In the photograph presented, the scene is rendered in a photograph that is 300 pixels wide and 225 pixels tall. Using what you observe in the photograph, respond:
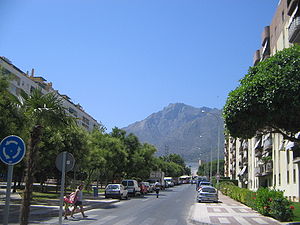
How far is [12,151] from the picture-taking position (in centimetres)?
797

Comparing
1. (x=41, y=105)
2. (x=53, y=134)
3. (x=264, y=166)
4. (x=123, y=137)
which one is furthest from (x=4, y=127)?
(x=123, y=137)

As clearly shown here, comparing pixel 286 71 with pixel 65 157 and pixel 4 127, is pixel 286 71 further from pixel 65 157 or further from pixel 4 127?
pixel 4 127

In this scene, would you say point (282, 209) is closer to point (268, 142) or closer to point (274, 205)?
point (274, 205)

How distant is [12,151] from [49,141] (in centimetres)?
2004

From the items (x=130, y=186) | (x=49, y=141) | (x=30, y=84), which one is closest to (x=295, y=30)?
(x=49, y=141)

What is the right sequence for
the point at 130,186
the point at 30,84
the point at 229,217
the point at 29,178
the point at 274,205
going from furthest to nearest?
the point at 30,84, the point at 130,186, the point at 229,217, the point at 274,205, the point at 29,178

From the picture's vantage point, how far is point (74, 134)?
3197 cm

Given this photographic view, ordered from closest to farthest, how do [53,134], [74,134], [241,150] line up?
[53,134] → [74,134] → [241,150]

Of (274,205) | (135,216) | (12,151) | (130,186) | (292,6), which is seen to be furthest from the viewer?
(130,186)

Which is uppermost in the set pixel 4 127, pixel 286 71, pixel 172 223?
pixel 286 71

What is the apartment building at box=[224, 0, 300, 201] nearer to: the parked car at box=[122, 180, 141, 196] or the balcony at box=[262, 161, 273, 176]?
the balcony at box=[262, 161, 273, 176]

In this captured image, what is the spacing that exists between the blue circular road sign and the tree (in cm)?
932

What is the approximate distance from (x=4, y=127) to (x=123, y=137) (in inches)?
1621

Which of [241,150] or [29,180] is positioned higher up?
[241,150]
